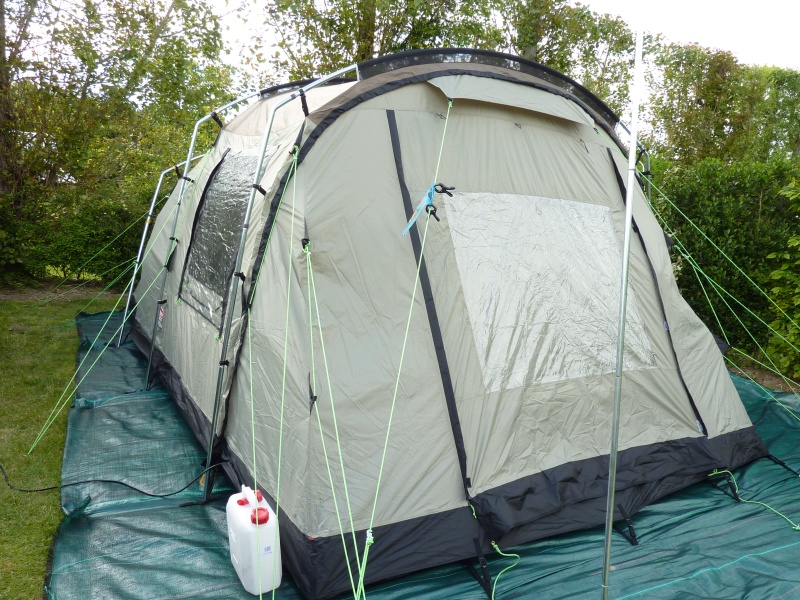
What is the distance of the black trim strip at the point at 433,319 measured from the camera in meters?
2.78

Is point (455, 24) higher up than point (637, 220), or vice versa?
point (455, 24)

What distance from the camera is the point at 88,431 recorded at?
13.1ft

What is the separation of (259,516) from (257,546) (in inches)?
4.5

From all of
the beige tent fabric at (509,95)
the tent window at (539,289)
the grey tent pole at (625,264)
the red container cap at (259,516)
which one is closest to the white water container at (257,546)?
the red container cap at (259,516)

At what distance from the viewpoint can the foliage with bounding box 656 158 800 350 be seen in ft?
17.8

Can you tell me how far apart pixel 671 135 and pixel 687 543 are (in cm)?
833

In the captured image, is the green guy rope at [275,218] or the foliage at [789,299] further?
the foliage at [789,299]

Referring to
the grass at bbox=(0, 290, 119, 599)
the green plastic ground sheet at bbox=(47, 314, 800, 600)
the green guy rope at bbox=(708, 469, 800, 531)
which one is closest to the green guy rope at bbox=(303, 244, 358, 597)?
the green plastic ground sheet at bbox=(47, 314, 800, 600)

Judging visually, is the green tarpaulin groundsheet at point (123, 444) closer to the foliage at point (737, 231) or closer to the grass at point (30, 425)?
the grass at point (30, 425)

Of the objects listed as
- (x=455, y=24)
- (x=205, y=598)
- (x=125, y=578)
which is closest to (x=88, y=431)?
(x=125, y=578)

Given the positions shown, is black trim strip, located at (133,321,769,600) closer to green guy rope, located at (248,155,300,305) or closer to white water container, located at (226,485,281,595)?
white water container, located at (226,485,281,595)

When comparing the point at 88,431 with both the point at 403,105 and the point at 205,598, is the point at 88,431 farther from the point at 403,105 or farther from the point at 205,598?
the point at 403,105

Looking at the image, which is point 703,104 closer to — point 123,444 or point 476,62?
point 476,62

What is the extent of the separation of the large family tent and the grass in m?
0.91
